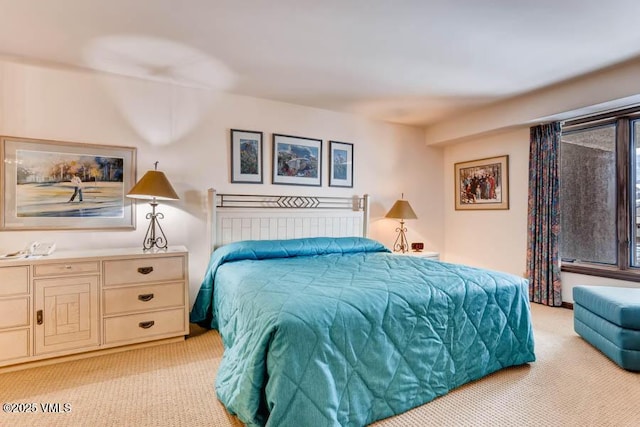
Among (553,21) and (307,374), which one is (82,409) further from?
(553,21)

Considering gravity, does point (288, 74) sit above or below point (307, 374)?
above

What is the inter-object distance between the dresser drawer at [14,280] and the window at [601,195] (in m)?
5.11

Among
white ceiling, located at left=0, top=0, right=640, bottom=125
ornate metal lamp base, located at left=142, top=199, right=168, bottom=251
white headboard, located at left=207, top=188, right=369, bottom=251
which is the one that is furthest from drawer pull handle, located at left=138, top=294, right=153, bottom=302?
white ceiling, located at left=0, top=0, right=640, bottom=125

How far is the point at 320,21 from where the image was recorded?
2.20 metres

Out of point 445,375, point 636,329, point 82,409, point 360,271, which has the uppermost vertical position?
point 360,271

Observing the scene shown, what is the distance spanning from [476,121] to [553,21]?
202 centimetres

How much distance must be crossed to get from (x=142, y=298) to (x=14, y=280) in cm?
82

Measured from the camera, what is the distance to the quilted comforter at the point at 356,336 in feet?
4.74

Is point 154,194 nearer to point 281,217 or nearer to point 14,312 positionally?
point 14,312

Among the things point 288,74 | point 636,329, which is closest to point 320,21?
point 288,74

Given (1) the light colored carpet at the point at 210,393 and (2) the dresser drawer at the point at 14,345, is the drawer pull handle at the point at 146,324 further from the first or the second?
→ (2) the dresser drawer at the point at 14,345

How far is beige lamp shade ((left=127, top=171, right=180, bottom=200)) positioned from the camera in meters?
2.76

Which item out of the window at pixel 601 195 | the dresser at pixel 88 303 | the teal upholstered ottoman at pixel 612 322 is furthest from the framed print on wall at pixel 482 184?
the dresser at pixel 88 303

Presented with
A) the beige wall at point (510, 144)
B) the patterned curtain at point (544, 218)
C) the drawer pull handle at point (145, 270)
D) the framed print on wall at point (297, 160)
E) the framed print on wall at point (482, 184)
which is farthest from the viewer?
the framed print on wall at point (482, 184)
